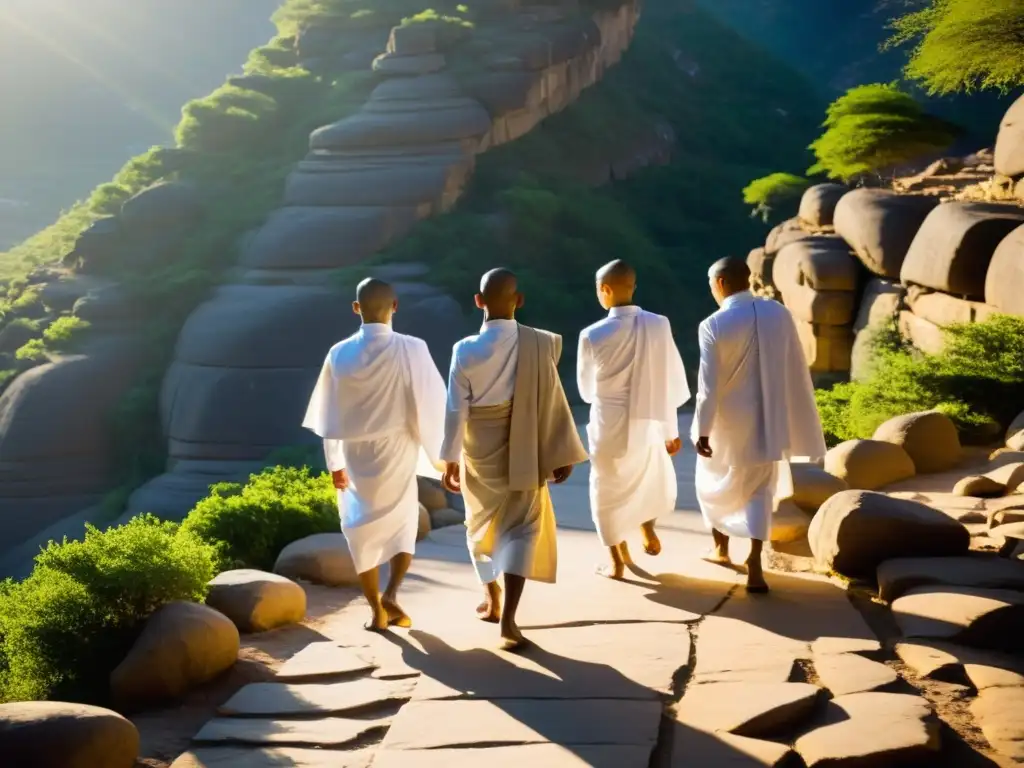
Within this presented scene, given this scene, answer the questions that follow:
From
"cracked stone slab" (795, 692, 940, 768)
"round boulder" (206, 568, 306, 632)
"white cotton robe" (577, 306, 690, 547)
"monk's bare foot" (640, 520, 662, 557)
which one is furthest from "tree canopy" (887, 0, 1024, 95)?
"cracked stone slab" (795, 692, 940, 768)

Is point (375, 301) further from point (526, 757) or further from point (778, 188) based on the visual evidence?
point (778, 188)

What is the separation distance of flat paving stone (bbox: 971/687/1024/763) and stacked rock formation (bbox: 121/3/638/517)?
694 inches

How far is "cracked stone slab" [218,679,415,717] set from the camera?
4.20m

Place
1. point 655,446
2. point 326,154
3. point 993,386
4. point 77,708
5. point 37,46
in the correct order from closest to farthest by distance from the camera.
A: point 77,708 → point 655,446 → point 993,386 → point 326,154 → point 37,46

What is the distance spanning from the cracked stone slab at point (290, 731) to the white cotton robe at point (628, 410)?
6.94 feet

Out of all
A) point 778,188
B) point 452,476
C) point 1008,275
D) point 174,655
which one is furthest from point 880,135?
point 174,655

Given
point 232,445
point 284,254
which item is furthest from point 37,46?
point 232,445

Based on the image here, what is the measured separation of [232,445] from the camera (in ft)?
70.7

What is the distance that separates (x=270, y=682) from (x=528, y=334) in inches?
69.7

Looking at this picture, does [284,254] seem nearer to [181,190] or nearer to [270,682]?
[181,190]

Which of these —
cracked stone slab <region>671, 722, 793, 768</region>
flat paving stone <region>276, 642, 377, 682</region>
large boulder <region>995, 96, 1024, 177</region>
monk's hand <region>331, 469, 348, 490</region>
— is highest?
large boulder <region>995, 96, 1024, 177</region>

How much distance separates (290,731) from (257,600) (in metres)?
1.61

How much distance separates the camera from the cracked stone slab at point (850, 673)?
395 cm

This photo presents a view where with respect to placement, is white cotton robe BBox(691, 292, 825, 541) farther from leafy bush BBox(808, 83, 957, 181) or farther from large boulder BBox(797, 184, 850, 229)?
leafy bush BBox(808, 83, 957, 181)
